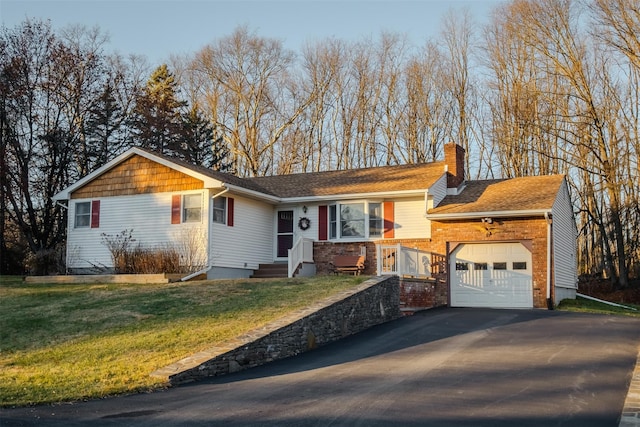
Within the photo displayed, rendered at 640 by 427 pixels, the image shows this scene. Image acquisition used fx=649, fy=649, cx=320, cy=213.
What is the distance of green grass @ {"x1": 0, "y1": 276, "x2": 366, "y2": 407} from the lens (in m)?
9.60

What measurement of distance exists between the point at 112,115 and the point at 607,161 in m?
25.4

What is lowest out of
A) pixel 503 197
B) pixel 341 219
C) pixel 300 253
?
pixel 300 253

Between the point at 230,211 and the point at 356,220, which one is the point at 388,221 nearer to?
the point at 356,220

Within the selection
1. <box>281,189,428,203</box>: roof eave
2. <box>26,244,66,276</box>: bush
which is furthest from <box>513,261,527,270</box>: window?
<box>26,244,66,276</box>: bush

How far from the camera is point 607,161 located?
2972cm

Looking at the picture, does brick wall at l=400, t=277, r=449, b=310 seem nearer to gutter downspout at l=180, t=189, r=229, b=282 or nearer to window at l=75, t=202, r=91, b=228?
gutter downspout at l=180, t=189, r=229, b=282

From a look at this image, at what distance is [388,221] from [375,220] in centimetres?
48

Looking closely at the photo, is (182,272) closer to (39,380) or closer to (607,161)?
(39,380)

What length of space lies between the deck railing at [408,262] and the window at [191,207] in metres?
6.02

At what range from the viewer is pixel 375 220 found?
22.2 m

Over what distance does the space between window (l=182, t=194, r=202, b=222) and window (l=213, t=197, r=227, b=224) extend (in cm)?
52

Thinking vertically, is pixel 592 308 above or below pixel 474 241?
below

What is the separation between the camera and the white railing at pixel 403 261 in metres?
18.7

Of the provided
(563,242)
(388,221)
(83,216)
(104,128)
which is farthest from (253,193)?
(104,128)
